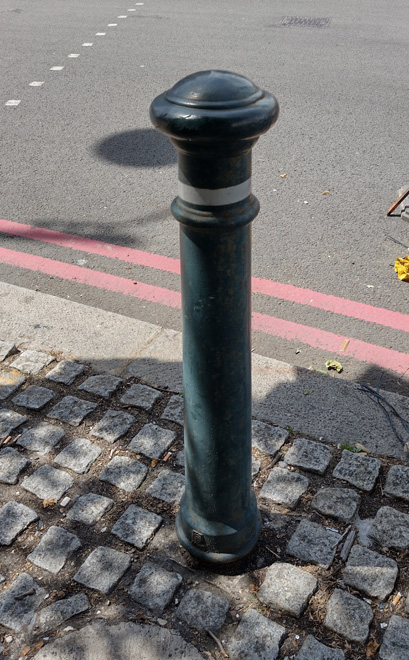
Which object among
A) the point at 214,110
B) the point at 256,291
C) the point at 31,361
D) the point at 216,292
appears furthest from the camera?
the point at 256,291

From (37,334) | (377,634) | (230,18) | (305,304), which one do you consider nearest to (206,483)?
(377,634)

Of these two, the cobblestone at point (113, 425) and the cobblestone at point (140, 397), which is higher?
the cobblestone at point (140, 397)

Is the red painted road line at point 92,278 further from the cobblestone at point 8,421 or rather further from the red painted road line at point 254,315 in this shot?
the cobblestone at point 8,421

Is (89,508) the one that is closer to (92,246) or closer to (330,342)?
(330,342)

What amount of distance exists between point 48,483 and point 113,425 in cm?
45

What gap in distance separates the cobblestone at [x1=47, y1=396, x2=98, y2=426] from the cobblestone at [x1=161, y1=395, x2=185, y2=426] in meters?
0.38

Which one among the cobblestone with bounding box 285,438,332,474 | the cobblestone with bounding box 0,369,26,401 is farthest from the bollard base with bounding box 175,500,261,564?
the cobblestone with bounding box 0,369,26,401

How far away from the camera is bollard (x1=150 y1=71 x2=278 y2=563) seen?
1.75 m

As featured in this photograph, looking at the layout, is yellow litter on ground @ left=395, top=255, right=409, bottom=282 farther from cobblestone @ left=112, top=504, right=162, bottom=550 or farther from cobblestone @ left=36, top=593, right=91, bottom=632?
cobblestone @ left=36, top=593, right=91, bottom=632

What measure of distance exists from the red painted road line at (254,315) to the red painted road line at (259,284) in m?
0.26

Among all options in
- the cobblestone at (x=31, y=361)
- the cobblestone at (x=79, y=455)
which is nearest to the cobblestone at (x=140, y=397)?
the cobblestone at (x=79, y=455)

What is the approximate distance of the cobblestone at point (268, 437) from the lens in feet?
9.98

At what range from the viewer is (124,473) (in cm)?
293

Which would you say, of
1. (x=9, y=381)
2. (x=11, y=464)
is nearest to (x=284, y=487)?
(x=11, y=464)
